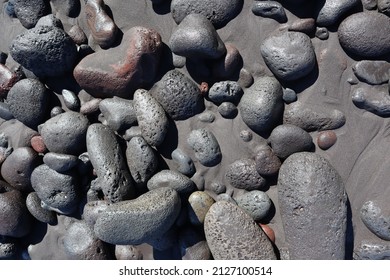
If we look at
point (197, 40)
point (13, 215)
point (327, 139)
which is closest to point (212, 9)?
point (197, 40)

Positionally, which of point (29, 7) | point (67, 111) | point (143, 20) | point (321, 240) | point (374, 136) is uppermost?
point (29, 7)

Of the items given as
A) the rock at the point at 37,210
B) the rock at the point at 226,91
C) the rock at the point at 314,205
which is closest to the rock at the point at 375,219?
the rock at the point at 314,205

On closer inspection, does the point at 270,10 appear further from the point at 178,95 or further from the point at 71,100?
the point at 71,100

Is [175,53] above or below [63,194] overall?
above

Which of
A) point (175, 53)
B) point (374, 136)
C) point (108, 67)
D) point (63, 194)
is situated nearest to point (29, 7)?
point (108, 67)

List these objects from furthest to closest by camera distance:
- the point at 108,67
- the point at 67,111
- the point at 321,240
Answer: the point at 67,111
the point at 108,67
the point at 321,240

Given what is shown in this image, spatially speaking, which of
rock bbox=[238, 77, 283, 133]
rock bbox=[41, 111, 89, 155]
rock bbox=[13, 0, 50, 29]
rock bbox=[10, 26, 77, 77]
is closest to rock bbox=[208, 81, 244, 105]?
rock bbox=[238, 77, 283, 133]

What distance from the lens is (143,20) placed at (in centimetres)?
238

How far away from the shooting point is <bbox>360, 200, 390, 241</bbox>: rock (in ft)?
6.86

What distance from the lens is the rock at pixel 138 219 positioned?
202 centimetres

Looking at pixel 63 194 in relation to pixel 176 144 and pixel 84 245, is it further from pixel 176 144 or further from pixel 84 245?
pixel 176 144

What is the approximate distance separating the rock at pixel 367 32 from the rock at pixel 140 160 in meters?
1.50

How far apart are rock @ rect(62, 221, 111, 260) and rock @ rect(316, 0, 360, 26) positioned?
218 cm

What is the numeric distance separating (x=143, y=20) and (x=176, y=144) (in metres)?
0.94
